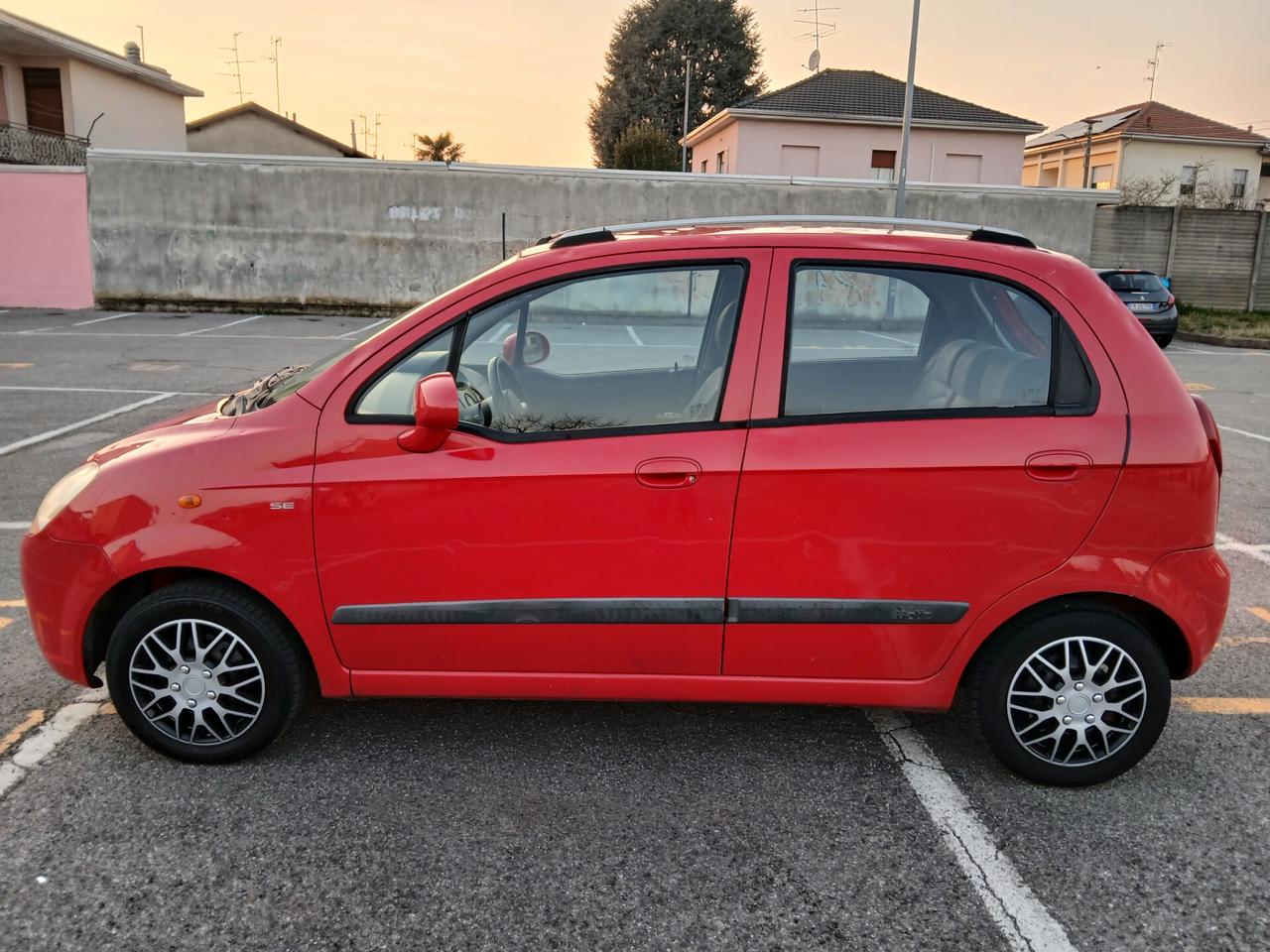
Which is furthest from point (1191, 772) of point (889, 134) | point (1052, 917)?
point (889, 134)

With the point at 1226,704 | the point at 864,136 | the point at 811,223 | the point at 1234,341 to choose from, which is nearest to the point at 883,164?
the point at 864,136

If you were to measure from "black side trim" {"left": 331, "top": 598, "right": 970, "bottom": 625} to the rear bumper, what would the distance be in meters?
0.58

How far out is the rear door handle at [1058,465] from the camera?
2797mm

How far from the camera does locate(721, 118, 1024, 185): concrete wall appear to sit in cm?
3192

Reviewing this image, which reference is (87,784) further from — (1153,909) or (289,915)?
(1153,909)

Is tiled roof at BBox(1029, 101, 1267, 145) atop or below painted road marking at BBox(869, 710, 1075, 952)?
atop

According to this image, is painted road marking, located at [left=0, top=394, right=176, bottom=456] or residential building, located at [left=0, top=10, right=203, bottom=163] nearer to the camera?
painted road marking, located at [left=0, top=394, right=176, bottom=456]

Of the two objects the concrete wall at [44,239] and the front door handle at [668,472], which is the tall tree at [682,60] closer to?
the concrete wall at [44,239]

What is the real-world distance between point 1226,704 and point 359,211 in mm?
19158

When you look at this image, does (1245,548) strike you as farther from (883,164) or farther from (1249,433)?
(883,164)

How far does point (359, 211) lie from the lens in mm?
19875

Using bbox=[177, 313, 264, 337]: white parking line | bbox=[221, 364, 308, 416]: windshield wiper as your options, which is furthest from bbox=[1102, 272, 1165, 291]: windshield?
bbox=[221, 364, 308, 416]: windshield wiper

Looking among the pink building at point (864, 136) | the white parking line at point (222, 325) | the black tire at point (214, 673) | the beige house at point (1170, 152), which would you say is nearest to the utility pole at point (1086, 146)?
the beige house at point (1170, 152)

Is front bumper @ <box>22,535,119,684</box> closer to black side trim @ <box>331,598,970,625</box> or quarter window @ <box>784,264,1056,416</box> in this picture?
black side trim @ <box>331,598,970,625</box>
